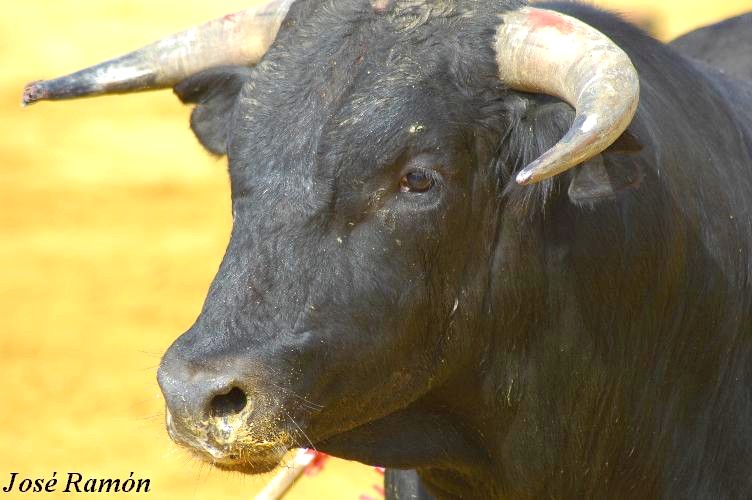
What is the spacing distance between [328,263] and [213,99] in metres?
1.07

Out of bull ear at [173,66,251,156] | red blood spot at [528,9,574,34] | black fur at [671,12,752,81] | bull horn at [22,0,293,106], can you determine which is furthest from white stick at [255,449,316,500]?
black fur at [671,12,752,81]

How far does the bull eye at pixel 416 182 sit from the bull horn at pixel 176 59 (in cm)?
87

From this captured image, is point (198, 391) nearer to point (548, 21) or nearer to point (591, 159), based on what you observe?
point (591, 159)

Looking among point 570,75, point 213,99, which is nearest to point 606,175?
point 570,75

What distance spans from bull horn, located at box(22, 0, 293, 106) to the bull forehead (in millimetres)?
352

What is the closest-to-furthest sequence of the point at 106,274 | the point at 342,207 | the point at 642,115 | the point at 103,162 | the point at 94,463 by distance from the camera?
1. the point at 342,207
2. the point at 642,115
3. the point at 94,463
4. the point at 106,274
5. the point at 103,162

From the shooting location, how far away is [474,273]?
12.2ft

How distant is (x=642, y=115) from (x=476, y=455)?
43.9 inches

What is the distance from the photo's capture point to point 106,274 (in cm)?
1059

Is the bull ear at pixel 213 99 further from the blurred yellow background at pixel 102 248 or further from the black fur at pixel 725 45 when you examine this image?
the black fur at pixel 725 45

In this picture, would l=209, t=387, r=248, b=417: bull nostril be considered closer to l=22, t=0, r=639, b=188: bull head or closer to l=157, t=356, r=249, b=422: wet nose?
l=157, t=356, r=249, b=422: wet nose

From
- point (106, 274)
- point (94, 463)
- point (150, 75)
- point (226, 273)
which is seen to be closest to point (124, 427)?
point (94, 463)

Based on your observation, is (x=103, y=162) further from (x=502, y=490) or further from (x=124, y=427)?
(x=502, y=490)

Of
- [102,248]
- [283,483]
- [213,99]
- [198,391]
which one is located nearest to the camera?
[198,391]
